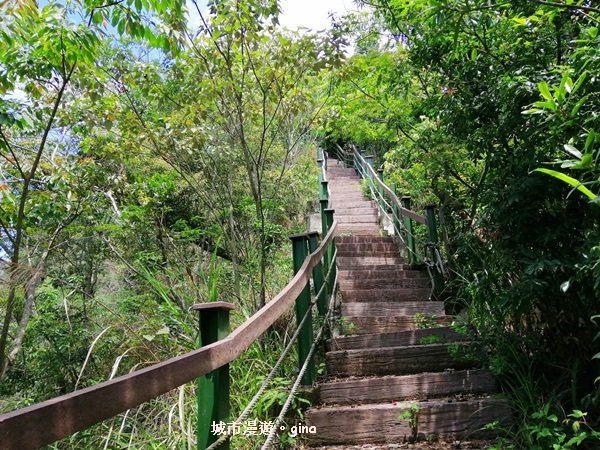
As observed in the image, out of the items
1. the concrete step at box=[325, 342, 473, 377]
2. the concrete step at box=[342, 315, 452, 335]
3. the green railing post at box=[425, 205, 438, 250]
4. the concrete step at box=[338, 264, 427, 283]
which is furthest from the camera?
the concrete step at box=[338, 264, 427, 283]

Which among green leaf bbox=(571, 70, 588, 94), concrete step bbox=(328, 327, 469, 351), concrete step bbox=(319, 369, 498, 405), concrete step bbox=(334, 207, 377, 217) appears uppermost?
concrete step bbox=(334, 207, 377, 217)

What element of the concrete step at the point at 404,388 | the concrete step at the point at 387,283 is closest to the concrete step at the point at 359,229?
the concrete step at the point at 387,283

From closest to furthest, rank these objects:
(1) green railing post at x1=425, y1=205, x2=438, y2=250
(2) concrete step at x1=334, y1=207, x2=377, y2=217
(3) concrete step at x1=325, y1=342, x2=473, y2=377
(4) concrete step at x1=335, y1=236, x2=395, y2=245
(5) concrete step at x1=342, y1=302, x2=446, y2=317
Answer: (3) concrete step at x1=325, y1=342, x2=473, y2=377 < (5) concrete step at x1=342, y1=302, x2=446, y2=317 < (1) green railing post at x1=425, y1=205, x2=438, y2=250 < (4) concrete step at x1=335, y1=236, x2=395, y2=245 < (2) concrete step at x1=334, y1=207, x2=377, y2=217

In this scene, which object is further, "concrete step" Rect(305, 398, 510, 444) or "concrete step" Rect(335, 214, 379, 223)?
"concrete step" Rect(335, 214, 379, 223)

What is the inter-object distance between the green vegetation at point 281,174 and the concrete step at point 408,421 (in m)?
0.17

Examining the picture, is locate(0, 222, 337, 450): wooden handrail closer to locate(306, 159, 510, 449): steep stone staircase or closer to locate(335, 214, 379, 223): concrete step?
locate(306, 159, 510, 449): steep stone staircase

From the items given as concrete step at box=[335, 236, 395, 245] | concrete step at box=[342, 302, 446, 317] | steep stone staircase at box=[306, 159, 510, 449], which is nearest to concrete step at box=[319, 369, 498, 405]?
steep stone staircase at box=[306, 159, 510, 449]

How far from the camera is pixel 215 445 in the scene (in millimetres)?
1292

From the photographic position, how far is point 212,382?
4.98ft

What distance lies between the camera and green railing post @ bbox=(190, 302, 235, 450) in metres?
1.46

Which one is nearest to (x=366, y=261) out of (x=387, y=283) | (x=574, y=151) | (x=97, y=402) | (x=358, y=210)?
(x=387, y=283)

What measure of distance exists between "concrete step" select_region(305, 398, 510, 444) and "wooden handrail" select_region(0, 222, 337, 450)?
1.65m

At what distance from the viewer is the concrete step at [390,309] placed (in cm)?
466

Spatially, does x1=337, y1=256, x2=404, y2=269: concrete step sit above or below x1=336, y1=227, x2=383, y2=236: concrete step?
below
